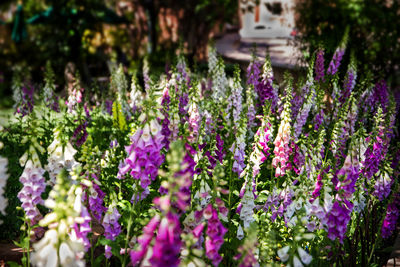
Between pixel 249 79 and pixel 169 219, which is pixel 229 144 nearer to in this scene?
pixel 249 79

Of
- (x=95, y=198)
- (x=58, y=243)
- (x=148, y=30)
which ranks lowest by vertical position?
(x=148, y=30)

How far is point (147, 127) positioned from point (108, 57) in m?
11.1

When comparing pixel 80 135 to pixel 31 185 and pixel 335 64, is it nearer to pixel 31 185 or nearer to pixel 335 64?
pixel 31 185

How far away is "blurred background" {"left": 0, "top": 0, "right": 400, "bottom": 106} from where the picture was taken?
8.93 metres

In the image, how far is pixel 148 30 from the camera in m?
13.1

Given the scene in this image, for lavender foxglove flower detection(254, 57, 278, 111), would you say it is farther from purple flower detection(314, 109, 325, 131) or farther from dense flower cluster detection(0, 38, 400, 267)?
purple flower detection(314, 109, 325, 131)

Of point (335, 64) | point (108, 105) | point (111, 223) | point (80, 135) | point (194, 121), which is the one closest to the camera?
point (111, 223)

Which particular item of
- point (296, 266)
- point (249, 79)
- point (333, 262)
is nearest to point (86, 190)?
point (296, 266)

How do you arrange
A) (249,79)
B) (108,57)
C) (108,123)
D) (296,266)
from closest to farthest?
(296,266) < (249,79) < (108,123) < (108,57)

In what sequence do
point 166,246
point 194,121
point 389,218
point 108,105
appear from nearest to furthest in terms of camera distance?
1. point 166,246
2. point 389,218
3. point 194,121
4. point 108,105

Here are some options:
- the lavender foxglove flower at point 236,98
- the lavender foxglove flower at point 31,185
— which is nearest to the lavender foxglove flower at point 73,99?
the lavender foxglove flower at point 236,98

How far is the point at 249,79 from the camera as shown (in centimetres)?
524

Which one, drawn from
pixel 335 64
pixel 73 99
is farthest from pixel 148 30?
pixel 335 64

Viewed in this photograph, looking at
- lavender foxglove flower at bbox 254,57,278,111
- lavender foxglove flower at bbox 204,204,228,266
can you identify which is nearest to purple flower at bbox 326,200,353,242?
lavender foxglove flower at bbox 204,204,228,266
